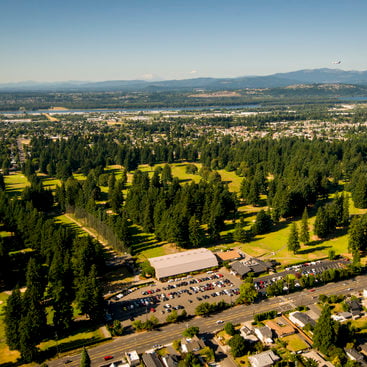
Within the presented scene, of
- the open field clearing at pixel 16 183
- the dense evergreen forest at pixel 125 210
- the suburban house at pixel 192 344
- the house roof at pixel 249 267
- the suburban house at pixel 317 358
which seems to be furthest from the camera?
the open field clearing at pixel 16 183

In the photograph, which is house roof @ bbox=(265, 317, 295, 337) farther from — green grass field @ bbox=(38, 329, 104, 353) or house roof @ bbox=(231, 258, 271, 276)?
green grass field @ bbox=(38, 329, 104, 353)

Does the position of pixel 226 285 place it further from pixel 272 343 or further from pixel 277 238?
pixel 277 238

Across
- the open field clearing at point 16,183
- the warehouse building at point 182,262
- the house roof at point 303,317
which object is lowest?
the house roof at point 303,317

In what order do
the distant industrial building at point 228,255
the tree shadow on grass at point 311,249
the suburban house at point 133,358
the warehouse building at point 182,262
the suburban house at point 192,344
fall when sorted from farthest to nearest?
the tree shadow on grass at point 311,249 → the distant industrial building at point 228,255 → the warehouse building at point 182,262 → the suburban house at point 192,344 → the suburban house at point 133,358

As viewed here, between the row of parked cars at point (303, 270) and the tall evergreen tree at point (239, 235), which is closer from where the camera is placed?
the row of parked cars at point (303, 270)

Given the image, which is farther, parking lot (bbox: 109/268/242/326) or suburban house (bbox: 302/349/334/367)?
parking lot (bbox: 109/268/242/326)

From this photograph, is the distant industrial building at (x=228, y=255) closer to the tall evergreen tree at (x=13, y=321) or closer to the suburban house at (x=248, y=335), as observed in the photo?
the suburban house at (x=248, y=335)

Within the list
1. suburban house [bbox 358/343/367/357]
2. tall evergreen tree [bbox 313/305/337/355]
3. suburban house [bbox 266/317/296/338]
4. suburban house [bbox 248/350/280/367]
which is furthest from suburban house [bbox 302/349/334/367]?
suburban house [bbox 358/343/367/357]

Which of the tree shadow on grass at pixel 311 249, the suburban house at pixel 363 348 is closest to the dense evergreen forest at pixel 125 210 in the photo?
the tree shadow on grass at pixel 311 249
